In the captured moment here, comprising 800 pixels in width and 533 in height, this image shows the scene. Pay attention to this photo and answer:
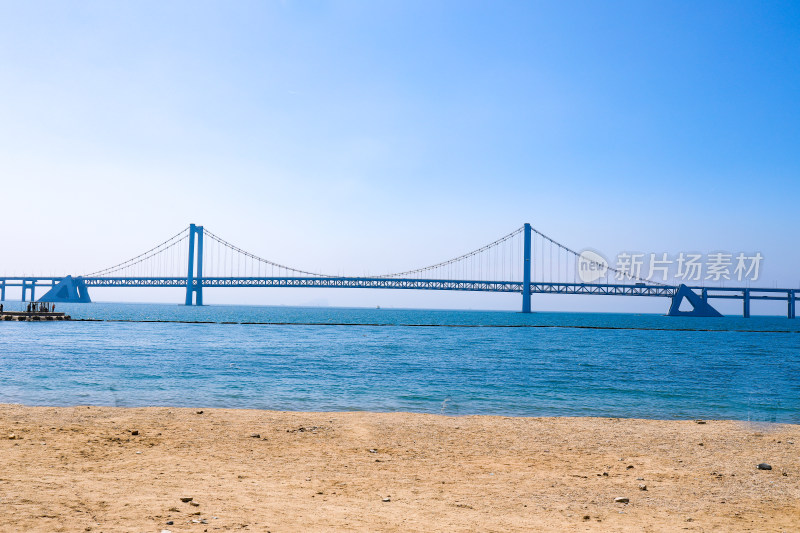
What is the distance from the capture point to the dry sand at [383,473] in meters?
5.40

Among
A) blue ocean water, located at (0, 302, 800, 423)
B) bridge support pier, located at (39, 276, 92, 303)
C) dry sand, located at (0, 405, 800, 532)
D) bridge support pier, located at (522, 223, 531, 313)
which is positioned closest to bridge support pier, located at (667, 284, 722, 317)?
bridge support pier, located at (522, 223, 531, 313)

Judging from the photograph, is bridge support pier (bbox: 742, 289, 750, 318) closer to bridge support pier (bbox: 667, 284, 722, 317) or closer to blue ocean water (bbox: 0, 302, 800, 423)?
bridge support pier (bbox: 667, 284, 722, 317)

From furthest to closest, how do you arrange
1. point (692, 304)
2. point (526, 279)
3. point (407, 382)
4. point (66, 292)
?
1. point (692, 304)
2. point (66, 292)
3. point (526, 279)
4. point (407, 382)

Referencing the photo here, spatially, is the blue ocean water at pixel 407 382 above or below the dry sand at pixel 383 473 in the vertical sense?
below

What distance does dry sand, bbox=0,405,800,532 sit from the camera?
540 centimetres

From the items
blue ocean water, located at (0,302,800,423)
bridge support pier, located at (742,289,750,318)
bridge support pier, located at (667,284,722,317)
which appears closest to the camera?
blue ocean water, located at (0,302,800,423)

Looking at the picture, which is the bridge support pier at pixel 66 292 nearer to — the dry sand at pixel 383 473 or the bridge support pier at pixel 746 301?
the dry sand at pixel 383 473

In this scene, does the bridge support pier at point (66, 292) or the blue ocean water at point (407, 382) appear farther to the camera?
the bridge support pier at point (66, 292)

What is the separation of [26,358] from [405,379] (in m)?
17.6

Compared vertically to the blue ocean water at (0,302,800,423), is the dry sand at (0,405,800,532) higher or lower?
higher

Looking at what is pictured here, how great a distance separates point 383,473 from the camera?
24.4 feet

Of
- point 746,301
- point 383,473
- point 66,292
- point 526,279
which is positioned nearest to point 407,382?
point 383,473

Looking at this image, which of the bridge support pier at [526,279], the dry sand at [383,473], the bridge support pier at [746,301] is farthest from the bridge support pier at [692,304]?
the dry sand at [383,473]

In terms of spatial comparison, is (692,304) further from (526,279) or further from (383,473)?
(383,473)
